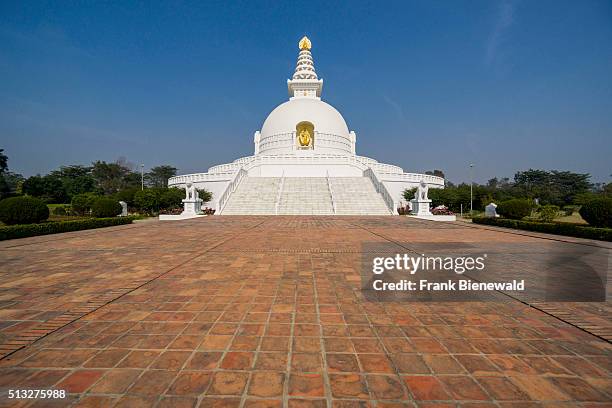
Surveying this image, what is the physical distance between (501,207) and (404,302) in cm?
1583

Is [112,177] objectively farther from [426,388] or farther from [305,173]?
[426,388]

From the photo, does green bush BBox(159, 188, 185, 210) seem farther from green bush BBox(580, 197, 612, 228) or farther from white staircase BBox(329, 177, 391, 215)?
green bush BBox(580, 197, 612, 228)

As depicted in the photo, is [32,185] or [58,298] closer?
[58,298]

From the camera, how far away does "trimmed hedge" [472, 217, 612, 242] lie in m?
10.1

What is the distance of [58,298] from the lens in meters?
4.23

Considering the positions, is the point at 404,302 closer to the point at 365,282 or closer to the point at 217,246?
the point at 365,282

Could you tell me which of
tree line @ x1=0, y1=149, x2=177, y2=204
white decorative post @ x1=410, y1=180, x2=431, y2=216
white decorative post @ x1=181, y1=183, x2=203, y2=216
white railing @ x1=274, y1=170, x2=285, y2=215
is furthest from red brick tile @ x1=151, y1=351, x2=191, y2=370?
tree line @ x1=0, y1=149, x2=177, y2=204

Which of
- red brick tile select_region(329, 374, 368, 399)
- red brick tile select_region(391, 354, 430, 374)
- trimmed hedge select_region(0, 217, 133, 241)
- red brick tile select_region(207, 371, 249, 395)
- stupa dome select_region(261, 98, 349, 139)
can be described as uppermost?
stupa dome select_region(261, 98, 349, 139)

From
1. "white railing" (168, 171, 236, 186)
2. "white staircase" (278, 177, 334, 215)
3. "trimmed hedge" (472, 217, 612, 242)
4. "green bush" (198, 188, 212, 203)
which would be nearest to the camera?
"trimmed hedge" (472, 217, 612, 242)

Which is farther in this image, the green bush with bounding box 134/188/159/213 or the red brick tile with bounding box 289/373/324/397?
the green bush with bounding box 134/188/159/213

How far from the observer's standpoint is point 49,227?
12.4 m

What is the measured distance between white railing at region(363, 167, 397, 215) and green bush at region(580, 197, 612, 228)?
10.7 meters

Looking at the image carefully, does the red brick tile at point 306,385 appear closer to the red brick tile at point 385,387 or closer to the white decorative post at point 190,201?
the red brick tile at point 385,387

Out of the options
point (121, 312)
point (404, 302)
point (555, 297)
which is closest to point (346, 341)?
point (404, 302)
